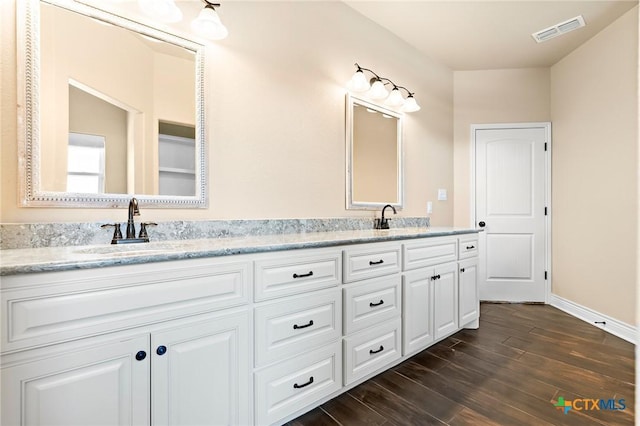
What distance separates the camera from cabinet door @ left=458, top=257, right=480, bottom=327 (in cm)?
234

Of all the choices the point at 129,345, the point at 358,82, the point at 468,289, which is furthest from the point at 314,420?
the point at 358,82

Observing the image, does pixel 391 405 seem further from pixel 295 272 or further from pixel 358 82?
pixel 358 82

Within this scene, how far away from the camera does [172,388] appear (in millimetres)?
1048

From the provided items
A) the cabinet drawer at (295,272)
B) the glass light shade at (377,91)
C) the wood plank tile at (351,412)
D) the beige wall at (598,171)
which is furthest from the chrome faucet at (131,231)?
the beige wall at (598,171)

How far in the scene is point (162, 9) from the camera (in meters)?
1.44

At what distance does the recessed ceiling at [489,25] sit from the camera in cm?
235

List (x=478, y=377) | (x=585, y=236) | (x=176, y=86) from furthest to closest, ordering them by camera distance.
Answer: (x=585, y=236) → (x=478, y=377) → (x=176, y=86)

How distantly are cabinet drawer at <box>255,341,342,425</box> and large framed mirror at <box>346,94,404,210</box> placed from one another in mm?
1187

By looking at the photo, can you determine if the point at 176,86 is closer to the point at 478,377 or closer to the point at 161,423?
the point at 161,423

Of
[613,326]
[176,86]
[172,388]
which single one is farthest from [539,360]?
[176,86]

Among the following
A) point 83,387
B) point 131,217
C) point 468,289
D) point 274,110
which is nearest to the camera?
point 83,387

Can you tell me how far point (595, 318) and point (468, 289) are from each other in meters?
1.36

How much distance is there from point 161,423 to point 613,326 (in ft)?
11.0

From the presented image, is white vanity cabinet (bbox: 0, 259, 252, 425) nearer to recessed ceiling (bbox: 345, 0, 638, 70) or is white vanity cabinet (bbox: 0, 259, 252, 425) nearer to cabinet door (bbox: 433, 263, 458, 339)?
cabinet door (bbox: 433, 263, 458, 339)
